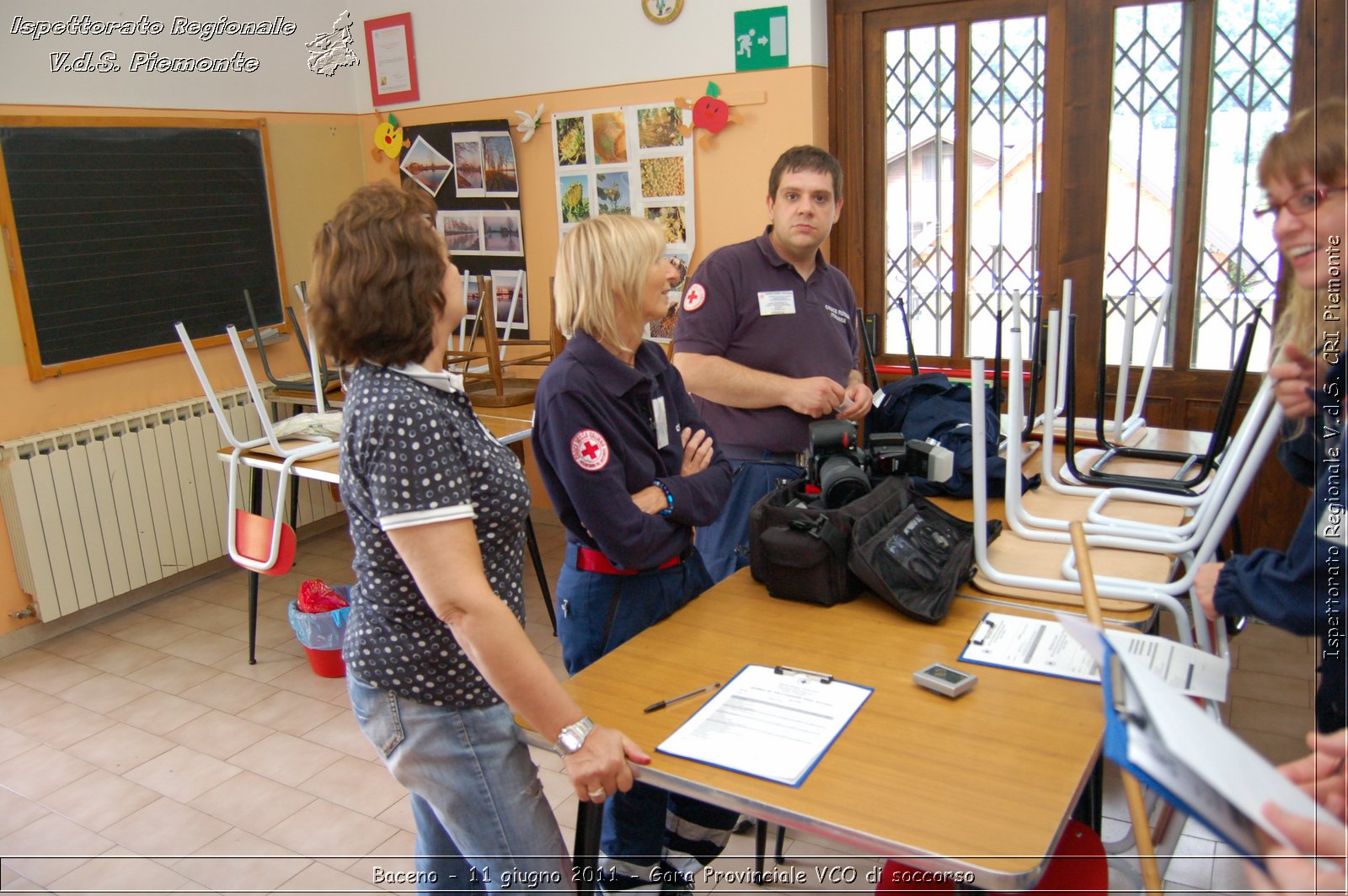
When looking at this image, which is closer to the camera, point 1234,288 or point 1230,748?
point 1230,748

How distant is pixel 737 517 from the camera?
102 inches

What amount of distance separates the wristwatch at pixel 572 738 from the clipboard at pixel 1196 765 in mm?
778

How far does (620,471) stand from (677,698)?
1.44ft

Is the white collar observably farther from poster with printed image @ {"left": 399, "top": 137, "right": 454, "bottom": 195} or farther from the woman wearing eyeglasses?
poster with printed image @ {"left": 399, "top": 137, "right": 454, "bottom": 195}

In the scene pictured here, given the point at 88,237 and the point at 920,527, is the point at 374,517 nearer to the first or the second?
the point at 920,527

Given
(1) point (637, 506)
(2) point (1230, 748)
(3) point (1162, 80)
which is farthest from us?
(3) point (1162, 80)

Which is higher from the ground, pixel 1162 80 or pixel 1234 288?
pixel 1162 80

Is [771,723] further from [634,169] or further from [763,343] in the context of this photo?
[634,169]

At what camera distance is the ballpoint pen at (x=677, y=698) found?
4.73 feet

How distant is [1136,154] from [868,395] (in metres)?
1.70

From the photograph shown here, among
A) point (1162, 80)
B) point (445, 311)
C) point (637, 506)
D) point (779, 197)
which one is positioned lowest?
point (637, 506)

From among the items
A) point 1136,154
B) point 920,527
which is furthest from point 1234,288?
point 920,527

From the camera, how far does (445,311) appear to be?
1.36 meters

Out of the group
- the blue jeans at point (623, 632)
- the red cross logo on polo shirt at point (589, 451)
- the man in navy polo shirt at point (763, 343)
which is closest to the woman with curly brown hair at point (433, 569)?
the red cross logo on polo shirt at point (589, 451)
